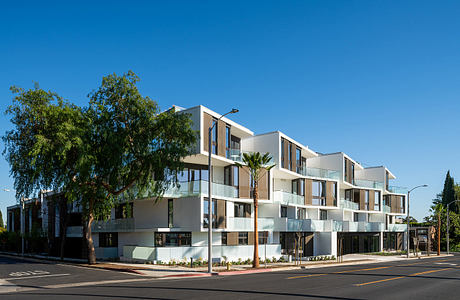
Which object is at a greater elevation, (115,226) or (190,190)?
(190,190)

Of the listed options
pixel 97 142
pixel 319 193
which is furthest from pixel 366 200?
pixel 97 142

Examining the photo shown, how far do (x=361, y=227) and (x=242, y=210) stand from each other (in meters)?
21.7

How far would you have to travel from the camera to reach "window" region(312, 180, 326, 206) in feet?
169

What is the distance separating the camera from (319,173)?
52344 mm

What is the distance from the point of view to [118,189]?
114ft

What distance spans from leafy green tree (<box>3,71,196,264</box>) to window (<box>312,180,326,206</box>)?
23316 millimetres

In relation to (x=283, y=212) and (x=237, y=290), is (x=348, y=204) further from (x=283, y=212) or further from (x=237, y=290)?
(x=237, y=290)

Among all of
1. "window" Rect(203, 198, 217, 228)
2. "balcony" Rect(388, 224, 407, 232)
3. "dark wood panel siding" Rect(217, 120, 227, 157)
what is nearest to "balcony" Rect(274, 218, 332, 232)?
"window" Rect(203, 198, 217, 228)

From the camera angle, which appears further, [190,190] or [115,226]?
[115,226]

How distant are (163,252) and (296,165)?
2091 cm

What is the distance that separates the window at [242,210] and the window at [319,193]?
11901mm

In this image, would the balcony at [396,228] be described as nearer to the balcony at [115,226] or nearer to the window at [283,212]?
the window at [283,212]

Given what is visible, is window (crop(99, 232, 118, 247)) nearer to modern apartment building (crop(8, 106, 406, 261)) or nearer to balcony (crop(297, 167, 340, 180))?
modern apartment building (crop(8, 106, 406, 261))

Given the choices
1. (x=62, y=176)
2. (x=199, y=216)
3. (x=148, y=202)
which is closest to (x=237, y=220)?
(x=199, y=216)
